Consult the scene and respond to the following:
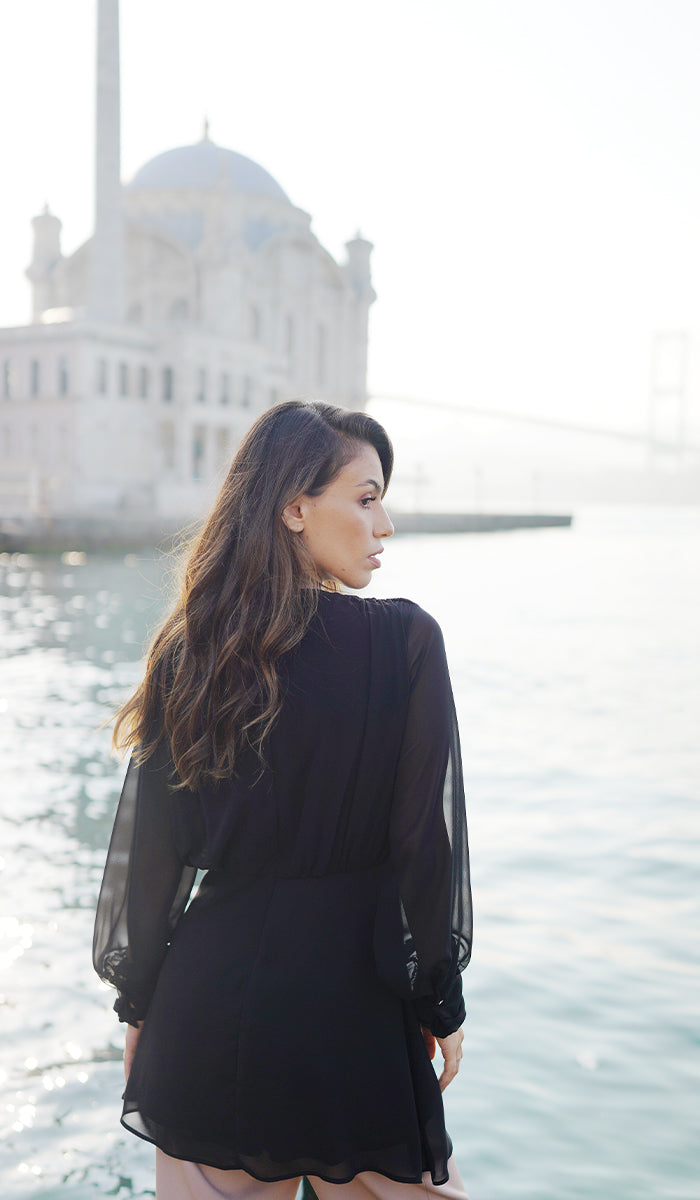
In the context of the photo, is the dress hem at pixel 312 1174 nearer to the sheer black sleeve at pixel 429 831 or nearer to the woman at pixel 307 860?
the woman at pixel 307 860

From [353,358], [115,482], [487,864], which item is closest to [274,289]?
[353,358]

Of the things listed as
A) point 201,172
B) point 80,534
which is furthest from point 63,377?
point 201,172

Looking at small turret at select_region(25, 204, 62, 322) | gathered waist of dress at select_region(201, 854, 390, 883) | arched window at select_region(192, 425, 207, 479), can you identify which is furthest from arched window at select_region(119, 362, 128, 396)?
gathered waist of dress at select_region(201, 854, 390, 883)

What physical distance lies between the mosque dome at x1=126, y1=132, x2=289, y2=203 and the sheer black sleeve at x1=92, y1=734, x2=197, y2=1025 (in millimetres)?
42478

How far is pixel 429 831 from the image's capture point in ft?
3.74

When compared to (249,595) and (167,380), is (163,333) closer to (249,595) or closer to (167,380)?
(167,380)

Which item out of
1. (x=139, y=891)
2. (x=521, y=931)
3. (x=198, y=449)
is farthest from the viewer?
(x=198, y=449)

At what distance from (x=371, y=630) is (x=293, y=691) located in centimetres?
10

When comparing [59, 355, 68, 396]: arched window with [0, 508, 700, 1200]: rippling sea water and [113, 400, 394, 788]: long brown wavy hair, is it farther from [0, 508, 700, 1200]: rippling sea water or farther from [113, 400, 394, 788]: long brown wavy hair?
[113, 400, 394, 788]: long brown wavy hair

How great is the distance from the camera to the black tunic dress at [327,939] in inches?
43.6

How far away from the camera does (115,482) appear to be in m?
30.1

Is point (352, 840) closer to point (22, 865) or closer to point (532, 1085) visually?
point (532, 1085)

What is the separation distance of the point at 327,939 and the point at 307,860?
0.08 meters

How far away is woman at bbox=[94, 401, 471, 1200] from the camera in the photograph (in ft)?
3.65
